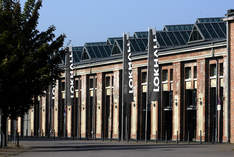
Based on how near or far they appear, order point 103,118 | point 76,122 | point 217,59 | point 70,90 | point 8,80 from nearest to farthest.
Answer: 1. point 8,80
2. point 217,59
3. point 70,90
4. point 103,118
5. point 76,122

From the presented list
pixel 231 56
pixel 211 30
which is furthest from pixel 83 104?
Answer: pixel 231 56

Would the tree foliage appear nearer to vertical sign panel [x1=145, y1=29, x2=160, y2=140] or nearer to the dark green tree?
the dark green tree

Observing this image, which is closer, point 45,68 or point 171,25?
point 45,68

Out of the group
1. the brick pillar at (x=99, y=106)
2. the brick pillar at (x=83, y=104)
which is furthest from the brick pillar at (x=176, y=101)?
the brick pillar at (x=83, y=104)

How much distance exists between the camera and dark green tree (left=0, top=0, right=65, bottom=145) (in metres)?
47.5

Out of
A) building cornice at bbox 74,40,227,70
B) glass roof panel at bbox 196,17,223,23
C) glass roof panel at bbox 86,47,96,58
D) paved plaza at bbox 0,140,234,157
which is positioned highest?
glass roof panel at bbox 196,17,223,23

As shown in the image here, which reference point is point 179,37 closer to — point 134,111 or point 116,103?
point 134,111

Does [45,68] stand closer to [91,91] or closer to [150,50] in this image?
[150,50]

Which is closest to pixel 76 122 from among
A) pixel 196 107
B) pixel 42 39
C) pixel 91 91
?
pixel 91 91

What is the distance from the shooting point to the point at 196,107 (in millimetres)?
77562

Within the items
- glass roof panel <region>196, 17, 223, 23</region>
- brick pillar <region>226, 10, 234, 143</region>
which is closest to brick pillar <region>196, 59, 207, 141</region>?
brick pillar <region>226, 10, 234, 143</region>

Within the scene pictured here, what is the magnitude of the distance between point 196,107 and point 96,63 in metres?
25.8

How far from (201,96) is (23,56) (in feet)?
106

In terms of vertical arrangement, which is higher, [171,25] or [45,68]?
[171,25]
